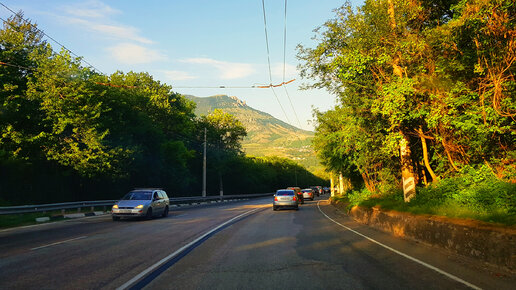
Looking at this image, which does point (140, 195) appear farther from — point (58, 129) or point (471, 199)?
point (471, 199)

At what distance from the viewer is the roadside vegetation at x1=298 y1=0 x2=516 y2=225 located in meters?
9.82

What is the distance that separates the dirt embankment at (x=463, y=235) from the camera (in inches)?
274

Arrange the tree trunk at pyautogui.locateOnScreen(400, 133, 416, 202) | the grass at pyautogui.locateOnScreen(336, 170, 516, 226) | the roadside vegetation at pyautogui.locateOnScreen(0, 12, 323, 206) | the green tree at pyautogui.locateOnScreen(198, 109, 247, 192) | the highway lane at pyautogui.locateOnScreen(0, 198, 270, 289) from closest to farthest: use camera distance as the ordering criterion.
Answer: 1. the highway lane at pyautogui.locateOnScreen(0, 198, 270, 289)
2. the grass at pyautogui.locateOnScreen(336, 170, 516, 226)
3. the tree trunk at pyautogui.locateOnScreen(400, 133, 416, 202)
4. the roadside vegetation at pyautogui.locateOnScreen(0, 12, 323, 206)
5. the green tree at pyautogui.locateOnScreen(198, 109, 247, 192)

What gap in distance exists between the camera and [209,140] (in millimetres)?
70688

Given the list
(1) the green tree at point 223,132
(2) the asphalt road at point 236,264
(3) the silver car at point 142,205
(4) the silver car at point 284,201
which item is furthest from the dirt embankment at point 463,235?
(1) the green tree at point 223,132

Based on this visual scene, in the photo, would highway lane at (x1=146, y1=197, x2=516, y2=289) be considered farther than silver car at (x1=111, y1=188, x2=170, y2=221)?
No

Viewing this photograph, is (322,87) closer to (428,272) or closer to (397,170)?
(397,170)

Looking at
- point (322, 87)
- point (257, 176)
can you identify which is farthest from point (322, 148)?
point (257, 176)

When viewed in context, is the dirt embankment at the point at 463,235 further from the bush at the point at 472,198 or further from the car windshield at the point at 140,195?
the car windshield at the point at 140,195

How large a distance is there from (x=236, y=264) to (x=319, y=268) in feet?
5.38

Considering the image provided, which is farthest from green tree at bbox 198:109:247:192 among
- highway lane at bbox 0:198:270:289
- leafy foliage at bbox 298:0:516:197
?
highway lane at bbox 0:198:270:289

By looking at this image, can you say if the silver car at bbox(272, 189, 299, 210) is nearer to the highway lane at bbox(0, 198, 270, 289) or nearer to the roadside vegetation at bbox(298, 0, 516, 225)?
the roadside vegetation at bbox(298, 0, 516, 225)

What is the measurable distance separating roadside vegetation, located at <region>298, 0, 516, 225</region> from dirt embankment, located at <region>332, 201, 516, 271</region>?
2.40ft

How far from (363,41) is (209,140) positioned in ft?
193
